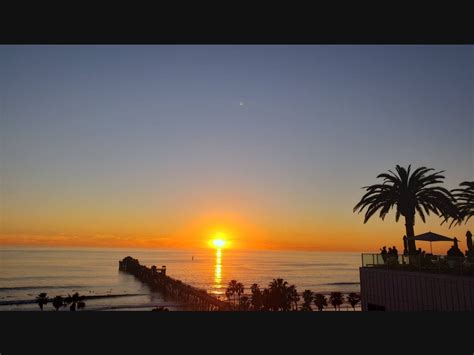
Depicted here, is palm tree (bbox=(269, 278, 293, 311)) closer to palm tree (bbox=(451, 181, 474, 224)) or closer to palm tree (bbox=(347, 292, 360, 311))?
palm tree (bbox=(347, 292, 360, 311))

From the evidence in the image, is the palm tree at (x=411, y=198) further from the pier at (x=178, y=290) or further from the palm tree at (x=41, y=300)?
the palm tree at (x=41, y=300)

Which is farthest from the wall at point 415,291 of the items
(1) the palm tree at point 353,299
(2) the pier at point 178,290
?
(1) the palm tree at point 353,299

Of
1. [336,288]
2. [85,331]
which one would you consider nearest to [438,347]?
[85,331]

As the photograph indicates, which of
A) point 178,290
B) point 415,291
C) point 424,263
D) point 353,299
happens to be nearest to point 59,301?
point 178,290

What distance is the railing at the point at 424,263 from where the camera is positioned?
18.0 meters

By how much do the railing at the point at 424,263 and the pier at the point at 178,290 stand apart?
34.8 meters

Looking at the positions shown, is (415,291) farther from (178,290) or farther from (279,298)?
(178,290)

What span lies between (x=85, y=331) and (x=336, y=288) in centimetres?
10314

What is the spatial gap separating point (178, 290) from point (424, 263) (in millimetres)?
63692
